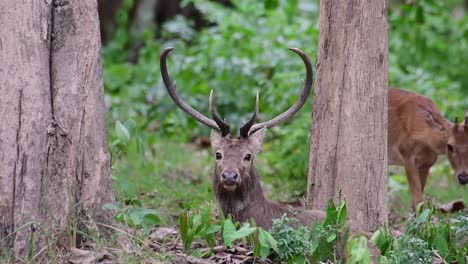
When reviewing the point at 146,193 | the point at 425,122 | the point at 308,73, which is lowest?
the point at 146,193

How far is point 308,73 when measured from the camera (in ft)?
24.8

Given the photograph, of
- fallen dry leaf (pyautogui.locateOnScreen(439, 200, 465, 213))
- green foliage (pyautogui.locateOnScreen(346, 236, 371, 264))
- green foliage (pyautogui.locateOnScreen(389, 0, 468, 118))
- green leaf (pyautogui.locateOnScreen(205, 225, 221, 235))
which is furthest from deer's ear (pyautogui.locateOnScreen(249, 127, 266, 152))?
green foliage (pyautogui.locateOnScreen(389, 0, 468, 118))

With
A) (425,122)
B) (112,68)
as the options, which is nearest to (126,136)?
(425,122)

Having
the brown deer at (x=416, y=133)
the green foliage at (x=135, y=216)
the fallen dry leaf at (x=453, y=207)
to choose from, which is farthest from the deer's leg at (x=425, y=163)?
the green foliage at (x=135, y=216)

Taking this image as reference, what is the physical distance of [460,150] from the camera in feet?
35.4

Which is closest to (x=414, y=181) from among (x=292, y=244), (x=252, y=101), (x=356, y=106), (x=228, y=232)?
(x=356, y=106)

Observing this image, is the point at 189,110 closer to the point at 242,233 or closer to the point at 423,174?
the point at 242,233

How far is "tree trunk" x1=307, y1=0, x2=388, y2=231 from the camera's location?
24.6 ft

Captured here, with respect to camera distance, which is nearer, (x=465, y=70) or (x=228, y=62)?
(x=228, y=62)

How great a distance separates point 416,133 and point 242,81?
354 centimetres

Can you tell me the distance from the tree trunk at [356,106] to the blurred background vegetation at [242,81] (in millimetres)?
1956

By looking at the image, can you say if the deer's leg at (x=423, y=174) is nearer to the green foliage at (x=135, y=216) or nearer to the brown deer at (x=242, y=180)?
the brown deer at (x=242, y=180)

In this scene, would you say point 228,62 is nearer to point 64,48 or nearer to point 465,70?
point 465,70

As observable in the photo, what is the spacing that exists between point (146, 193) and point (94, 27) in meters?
3.41
